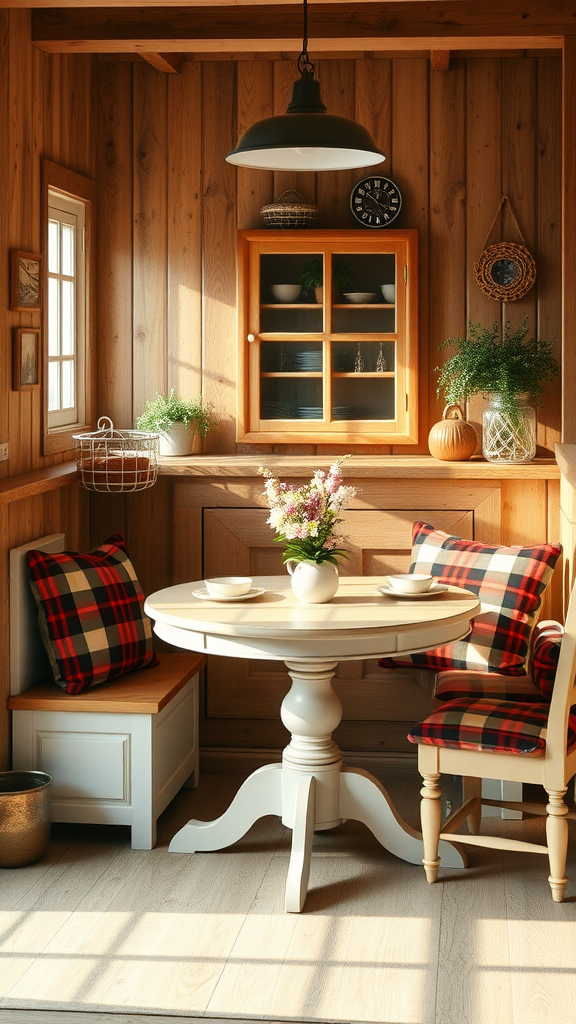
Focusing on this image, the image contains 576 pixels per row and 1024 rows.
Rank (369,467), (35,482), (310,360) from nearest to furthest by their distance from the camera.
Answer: (35,482) → (369,467) → (310,360)

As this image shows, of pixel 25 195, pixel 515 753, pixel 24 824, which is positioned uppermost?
pixel 25 195

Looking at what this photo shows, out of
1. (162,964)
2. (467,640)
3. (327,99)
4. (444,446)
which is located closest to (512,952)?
(162,964)

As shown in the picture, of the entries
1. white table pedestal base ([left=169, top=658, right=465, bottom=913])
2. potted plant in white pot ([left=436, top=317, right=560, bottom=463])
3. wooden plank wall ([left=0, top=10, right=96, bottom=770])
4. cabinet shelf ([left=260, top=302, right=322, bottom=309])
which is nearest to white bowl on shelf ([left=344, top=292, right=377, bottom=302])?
cabinet shelf ([left=260, top=302, right=322, bottom=309])

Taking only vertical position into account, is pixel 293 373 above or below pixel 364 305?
below

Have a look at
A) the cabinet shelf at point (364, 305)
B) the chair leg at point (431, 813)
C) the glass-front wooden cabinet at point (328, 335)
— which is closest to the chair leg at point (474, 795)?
the chair leg at point (431, 813)

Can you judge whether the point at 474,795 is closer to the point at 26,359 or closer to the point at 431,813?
the point at 431,813

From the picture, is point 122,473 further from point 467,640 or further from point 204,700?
point 467,640

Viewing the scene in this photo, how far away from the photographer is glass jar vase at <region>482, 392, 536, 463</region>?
165 inches

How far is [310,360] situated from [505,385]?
767mm

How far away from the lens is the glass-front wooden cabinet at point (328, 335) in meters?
4.36

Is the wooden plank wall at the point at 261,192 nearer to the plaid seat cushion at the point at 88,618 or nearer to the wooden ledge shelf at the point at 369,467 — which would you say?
the wooden ledge shelf at the point at 369,467

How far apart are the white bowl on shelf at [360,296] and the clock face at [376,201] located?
26cm

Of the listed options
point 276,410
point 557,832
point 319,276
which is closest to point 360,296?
point 319,276

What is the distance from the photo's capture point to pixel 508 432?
4188 millimetres
